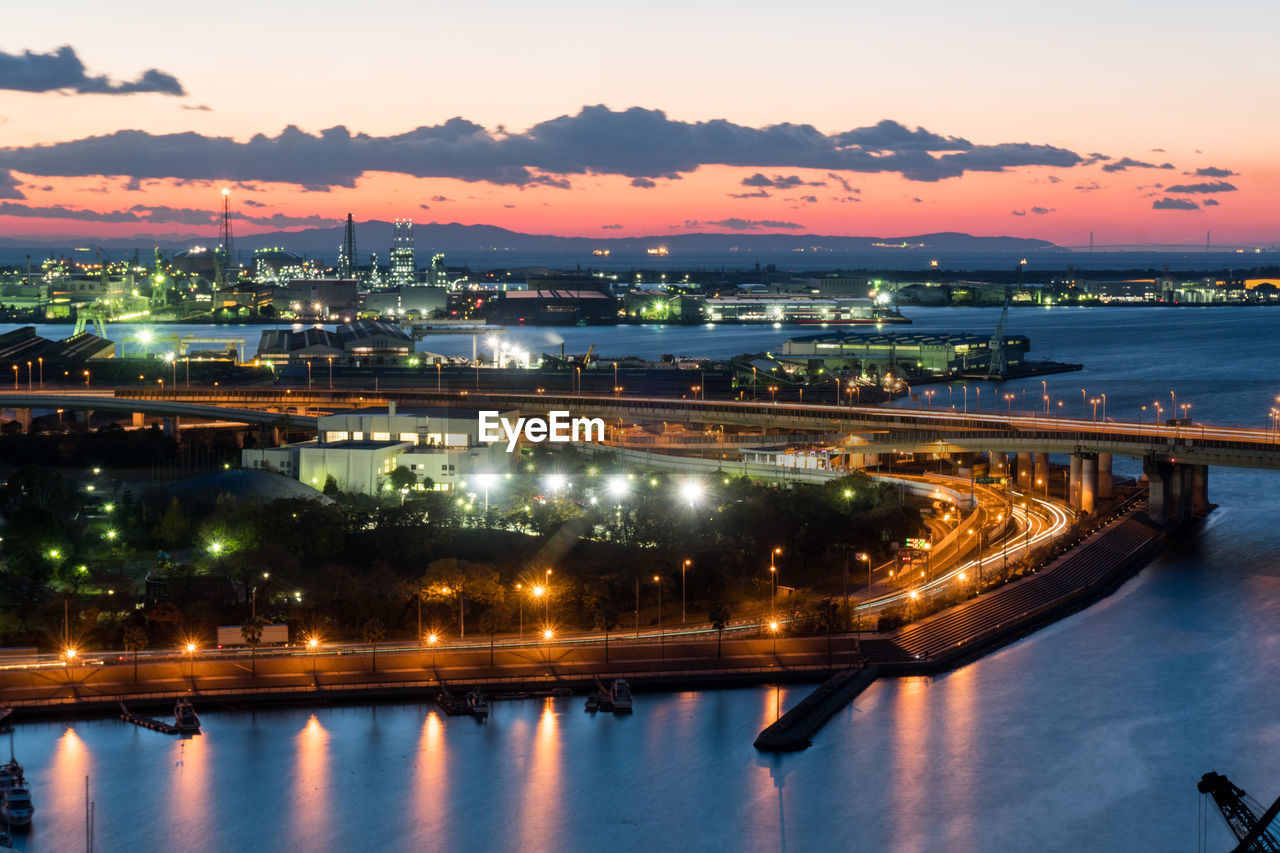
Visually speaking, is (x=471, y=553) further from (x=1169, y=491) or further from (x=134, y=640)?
(x=1169, y=491)

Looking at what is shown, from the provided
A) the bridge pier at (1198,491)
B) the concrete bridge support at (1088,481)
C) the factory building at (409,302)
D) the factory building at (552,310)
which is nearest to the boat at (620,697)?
the concrete bridge support at (1088,481)

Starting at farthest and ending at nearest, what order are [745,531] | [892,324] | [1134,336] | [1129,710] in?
[892,324]
[1134,336]
[745,531]
[1129,710]

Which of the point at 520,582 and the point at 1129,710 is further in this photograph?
the point at 520,582

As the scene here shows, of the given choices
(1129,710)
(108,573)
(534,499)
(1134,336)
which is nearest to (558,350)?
(1134,336)

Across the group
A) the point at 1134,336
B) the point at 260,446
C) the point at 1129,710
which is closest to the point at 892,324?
the point at 1134,336

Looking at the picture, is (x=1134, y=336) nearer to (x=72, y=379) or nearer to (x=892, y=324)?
(x=892, y=324)

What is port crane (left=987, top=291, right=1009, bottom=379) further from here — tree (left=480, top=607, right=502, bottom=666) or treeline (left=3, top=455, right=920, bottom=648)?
tree (left=480, top=607, right=502, bottom=666)

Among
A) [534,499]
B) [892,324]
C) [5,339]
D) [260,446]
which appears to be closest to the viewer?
[534,499]

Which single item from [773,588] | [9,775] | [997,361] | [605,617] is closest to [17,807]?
[9,775]
